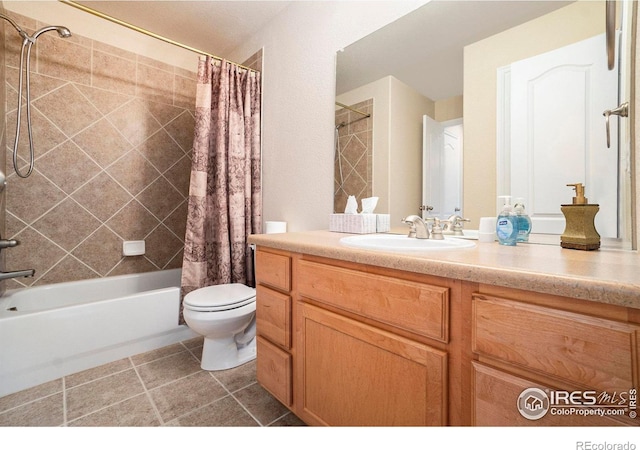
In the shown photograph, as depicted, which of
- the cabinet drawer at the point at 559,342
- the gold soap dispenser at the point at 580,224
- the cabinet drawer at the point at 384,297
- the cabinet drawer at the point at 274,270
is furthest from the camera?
the cabinet drawer at the point at 274,270

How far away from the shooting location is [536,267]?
617 millimetres

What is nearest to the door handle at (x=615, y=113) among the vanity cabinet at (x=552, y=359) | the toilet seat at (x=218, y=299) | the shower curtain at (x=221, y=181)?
the vanity cabinet at (x=552, y=359)

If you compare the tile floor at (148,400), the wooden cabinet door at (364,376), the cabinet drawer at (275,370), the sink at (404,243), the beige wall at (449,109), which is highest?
the beige wall at (449,109)

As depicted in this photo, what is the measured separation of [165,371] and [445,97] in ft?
6.91

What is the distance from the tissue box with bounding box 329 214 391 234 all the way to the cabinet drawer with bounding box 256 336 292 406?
0.69m

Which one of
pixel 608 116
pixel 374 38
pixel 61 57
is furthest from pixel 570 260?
pixel 61 57

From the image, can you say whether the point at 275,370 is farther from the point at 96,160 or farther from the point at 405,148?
the point at 96,160

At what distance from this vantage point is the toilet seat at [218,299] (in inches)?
60.5

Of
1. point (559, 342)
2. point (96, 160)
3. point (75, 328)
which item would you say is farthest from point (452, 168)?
point (96, 160)

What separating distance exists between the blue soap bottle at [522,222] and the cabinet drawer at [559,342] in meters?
0.52

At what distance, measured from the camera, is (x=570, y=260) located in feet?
2.33

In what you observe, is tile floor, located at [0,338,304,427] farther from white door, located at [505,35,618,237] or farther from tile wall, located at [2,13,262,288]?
white door, located at [505,35,618,237]

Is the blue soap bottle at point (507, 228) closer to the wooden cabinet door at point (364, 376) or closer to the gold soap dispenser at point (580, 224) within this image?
the gold soap dispenser at point (580, 224)

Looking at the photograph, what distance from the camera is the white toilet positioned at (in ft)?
5.04
